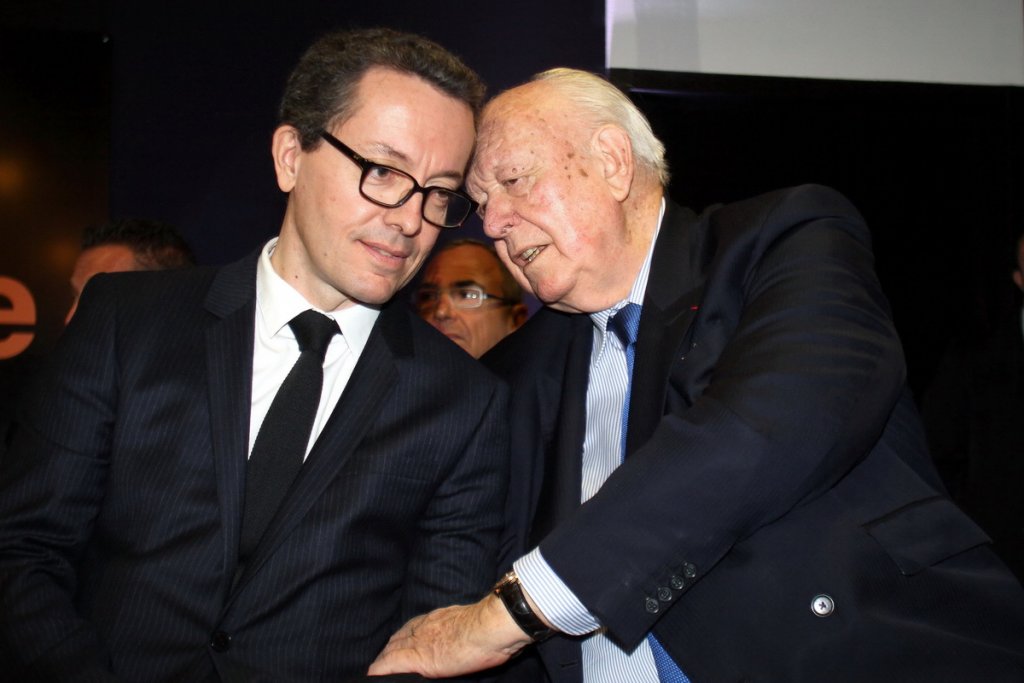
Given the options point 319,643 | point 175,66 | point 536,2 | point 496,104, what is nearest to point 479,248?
point 536,2

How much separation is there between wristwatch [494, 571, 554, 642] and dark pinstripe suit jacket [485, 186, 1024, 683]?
0.12m

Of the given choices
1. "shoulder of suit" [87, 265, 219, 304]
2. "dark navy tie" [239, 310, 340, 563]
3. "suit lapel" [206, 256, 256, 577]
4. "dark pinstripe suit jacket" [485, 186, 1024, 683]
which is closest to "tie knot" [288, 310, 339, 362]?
"dark navy tie" [239, 310, 340, 563]

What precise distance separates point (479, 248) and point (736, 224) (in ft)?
7.52

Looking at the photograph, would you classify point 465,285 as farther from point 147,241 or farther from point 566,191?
point 566,191

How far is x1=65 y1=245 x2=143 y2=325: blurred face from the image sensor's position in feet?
11.0

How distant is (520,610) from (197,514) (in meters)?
0.69

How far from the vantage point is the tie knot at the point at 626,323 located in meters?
2.17

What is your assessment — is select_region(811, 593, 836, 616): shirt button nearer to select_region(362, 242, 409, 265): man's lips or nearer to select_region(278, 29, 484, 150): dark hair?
select_region(362, 242, 409, 265): man's lips

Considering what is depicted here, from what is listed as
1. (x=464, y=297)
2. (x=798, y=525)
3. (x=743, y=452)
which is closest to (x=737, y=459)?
(x=743, y=452)

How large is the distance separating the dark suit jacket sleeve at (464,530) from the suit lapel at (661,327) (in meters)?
0.35

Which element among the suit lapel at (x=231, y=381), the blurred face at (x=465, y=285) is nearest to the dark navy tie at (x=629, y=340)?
the suit lapel at (x=231, y=381)

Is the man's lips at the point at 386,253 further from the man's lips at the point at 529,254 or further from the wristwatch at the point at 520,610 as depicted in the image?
the wristwatch at the point at 520,610

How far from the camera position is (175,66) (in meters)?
3.94

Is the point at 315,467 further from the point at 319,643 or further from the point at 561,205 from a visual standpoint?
the point at 561,205
